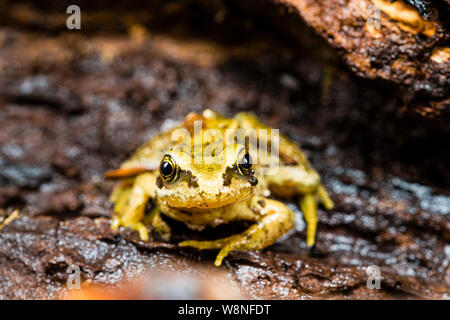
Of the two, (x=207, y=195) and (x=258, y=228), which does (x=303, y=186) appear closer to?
(x=258, y=228)

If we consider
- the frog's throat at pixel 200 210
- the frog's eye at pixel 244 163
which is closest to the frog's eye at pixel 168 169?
the frog's throat at pixel 200 210

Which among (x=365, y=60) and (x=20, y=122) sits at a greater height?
(x=365, y=60)

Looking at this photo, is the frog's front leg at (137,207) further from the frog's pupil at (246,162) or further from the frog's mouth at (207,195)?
the frog's pupil at (246,162)

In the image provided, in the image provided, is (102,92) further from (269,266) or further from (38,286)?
(269,266)

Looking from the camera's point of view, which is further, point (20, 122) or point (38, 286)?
point (20, 122)

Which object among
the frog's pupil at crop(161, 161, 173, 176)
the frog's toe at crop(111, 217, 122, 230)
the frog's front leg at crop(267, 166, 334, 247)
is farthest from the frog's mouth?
the frog's front leg at crop(267, 166, 334, 247)

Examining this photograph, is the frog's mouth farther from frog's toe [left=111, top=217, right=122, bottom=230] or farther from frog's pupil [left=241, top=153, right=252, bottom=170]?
frog's toe [left=111, top=217, right=122, bottom=230]
